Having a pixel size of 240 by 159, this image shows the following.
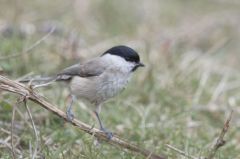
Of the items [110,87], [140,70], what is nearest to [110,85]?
[110,87]

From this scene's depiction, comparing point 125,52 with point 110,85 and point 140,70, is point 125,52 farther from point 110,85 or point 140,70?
point 140,70

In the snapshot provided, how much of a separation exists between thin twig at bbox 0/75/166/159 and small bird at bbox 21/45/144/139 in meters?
0.12

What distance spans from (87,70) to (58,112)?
474mm

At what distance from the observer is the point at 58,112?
3172 mm

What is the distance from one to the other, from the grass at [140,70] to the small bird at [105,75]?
0.97ft

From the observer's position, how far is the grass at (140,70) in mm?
3699

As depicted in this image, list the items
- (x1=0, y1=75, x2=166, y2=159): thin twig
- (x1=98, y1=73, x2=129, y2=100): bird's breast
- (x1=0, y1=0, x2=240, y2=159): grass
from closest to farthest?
A: (x1=0, y1=75, x2=166, y2=159): thin twig → (x1=98, y1=73, x2=129, y2=100): bird's breast → (x1=0, y1=0, x2=240, y2=159): grass

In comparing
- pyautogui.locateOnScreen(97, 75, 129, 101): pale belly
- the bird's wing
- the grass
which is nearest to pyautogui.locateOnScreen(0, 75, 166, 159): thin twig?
the grass

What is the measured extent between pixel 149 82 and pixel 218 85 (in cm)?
74

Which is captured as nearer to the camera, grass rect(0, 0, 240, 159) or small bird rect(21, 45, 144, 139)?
small bird rect(21, 45, 144, 139)

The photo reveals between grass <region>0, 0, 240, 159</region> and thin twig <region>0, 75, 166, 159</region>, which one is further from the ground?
thin twig <region>0, 75, 166, 159</region>

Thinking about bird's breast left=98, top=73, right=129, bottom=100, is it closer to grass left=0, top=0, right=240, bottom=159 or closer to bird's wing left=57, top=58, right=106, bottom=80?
bird's wing left=57, top=58, right=106, bottom=80

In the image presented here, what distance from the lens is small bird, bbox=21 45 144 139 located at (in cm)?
346

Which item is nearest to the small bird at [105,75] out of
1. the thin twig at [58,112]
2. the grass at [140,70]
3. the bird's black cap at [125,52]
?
the bird's black cap at [125,52]
